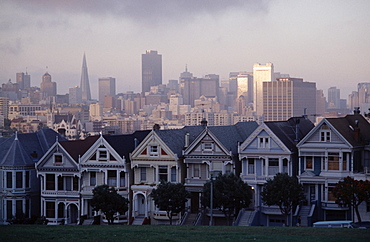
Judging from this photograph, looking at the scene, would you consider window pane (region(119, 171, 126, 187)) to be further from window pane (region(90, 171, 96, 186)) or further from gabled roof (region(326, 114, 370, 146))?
gabled roof (region(326, 114, 370, 146))

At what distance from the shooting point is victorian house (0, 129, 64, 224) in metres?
50.5

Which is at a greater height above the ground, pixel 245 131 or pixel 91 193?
pixel 245 131

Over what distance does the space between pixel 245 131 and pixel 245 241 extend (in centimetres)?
2315

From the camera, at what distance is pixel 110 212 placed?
150ft

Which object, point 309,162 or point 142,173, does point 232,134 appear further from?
point 309,162

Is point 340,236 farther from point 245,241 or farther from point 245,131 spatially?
point 245,131

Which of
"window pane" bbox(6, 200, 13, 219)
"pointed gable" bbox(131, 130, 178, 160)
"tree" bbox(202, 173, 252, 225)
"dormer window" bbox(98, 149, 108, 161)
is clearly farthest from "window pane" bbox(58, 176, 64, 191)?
"tree" bbox(202, 173, 252, 225)

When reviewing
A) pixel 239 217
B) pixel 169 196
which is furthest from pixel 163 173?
pixel 239 217

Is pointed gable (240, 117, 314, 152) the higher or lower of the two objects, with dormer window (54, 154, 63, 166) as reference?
higher

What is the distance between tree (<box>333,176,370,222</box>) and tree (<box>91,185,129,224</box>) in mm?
11817

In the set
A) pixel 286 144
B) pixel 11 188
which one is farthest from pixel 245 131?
pixel 11 188

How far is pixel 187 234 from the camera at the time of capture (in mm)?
31531

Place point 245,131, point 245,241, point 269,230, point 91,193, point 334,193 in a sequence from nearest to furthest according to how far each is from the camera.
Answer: point 245,241 < point 269,230 < point 334,193 < point 91,193 < point 245,131

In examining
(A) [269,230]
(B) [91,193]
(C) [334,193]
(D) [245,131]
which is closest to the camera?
(A) [269,230]
